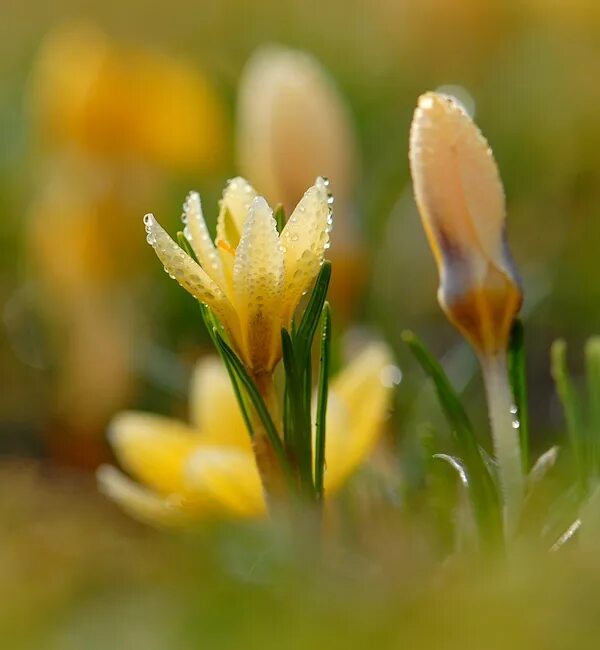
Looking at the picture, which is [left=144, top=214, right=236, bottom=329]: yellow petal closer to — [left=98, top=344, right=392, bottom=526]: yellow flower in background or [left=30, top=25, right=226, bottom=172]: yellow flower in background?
[left=98, top=344, right=392, bottom=526]: yellow flower in background

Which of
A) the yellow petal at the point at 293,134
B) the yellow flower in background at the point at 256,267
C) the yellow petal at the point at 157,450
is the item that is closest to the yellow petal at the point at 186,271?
the yellow flower in background at the point at 256,267

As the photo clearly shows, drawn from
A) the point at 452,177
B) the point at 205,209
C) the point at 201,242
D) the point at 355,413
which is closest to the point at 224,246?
the point at 201,242

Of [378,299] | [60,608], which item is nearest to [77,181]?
[378,299]

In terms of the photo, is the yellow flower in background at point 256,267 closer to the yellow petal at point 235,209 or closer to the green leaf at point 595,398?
the yellow petal at point 235,209

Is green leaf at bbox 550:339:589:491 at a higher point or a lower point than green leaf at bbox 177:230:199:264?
lower

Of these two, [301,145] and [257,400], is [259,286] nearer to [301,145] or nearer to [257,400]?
[257,400]

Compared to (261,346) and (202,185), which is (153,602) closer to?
(261,346)

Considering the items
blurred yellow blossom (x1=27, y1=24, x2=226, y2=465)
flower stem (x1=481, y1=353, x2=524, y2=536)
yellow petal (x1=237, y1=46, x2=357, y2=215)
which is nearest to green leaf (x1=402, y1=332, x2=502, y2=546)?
flower stem (x1=481, y1=353, x2=524, y2=536)
